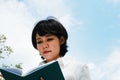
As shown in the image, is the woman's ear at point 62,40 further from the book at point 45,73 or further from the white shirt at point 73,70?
the book at point 45,73

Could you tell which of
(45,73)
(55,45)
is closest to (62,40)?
(55,45)

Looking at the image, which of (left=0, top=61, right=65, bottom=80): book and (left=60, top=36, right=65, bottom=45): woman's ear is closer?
(left=0, top=61, right=65, bottom=80): book

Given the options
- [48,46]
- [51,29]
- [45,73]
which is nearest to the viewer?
[45,73]

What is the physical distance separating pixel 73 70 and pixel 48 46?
1.08 ft

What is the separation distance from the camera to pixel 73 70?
3.22m

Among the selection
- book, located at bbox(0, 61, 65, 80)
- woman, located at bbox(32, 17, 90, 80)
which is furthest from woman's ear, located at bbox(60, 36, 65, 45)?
book, located at bbox(0, 61, 65, 80)

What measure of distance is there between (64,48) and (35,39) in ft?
0.98

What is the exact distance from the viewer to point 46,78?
2.88 meters

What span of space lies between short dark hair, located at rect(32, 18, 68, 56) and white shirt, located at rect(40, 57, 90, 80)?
110 millimetres

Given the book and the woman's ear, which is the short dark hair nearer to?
the woman's ear

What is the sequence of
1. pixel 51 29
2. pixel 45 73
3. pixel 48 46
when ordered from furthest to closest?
pixel 51 29
pixel 48 46
pixel 45 73

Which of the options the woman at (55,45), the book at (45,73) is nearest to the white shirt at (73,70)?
the woman at (55,45)

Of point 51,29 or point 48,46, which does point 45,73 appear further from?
point 51,29

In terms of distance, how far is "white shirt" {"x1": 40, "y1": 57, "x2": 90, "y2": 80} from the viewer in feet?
10.4
